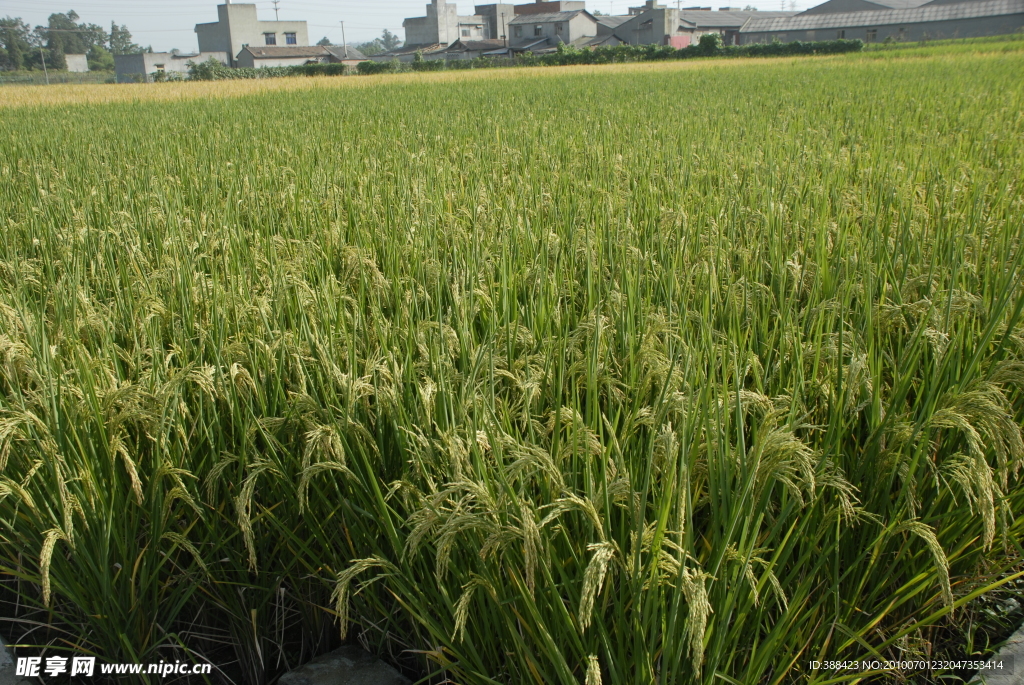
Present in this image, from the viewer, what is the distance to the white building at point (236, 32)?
65.7m

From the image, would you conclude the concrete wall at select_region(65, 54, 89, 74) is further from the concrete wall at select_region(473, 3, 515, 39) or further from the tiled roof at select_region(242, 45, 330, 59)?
the concrete wall at select_region(473, 3, 515, 39)

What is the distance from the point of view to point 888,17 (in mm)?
51469

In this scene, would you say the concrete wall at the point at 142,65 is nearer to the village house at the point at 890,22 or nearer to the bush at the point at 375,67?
the bush at the point at 375,67

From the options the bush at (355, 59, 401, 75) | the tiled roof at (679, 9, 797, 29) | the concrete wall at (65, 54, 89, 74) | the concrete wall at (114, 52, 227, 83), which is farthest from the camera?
the concrete wall at (65, 54, 89, 74)

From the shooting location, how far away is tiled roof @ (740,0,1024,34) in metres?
47.4

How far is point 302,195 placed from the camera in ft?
13.6

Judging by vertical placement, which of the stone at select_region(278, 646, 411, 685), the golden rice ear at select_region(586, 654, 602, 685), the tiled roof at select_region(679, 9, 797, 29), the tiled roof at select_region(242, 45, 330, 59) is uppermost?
the tiled roof at select_region(679, 9, 797, 29)

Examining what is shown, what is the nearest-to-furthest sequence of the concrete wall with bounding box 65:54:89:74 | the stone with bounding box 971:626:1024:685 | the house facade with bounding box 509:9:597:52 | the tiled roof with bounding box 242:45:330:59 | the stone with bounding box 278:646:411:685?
1. the stone with bounding box 971:626:1024:685
2. the stone with bounding box 278:646:411:685
3. the tiled roof with bounding box 242:45:330:59
4. the house facade with bounding box 509:9:597:52
5. the concrete wall with bounding box 65:54:89:74

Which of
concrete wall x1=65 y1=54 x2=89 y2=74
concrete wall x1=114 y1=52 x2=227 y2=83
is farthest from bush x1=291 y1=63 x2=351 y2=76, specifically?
concrete wall x1=65 y1=54 x2=89 y2=74

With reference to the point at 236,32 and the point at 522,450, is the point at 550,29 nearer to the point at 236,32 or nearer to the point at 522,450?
the point at 236,32

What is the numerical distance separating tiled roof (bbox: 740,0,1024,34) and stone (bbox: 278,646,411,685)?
196 ft

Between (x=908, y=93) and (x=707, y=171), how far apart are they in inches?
298

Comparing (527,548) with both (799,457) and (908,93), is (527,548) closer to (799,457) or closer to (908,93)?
(799,457)

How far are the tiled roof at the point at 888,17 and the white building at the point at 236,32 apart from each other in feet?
149
